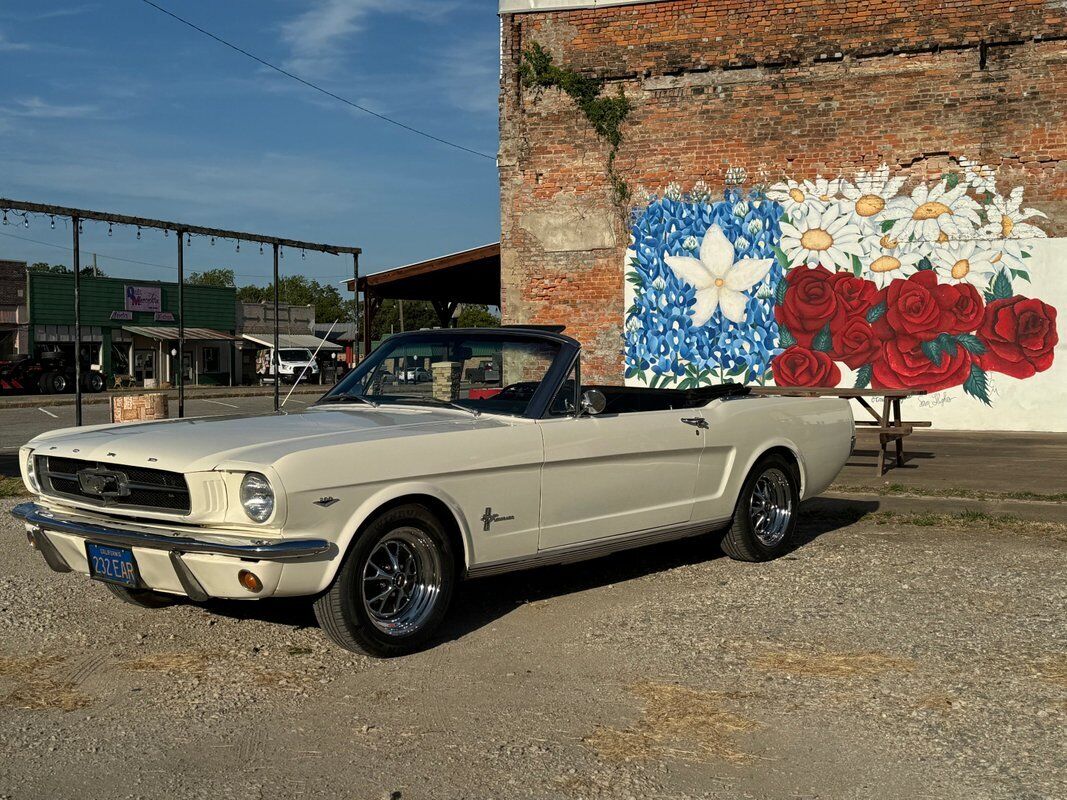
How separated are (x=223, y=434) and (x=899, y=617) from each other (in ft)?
10.9

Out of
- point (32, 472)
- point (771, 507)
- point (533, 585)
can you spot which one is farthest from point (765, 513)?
point (32, 472)

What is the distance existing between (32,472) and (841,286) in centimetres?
1240

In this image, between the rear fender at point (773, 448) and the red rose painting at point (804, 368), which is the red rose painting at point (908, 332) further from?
the rear fender at point (773, 448)

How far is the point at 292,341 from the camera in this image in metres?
61.8

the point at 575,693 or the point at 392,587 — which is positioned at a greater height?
the point at 392,587

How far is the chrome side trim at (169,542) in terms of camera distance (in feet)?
14.8

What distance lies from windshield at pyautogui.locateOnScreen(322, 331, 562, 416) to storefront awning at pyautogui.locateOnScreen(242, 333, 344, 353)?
49.8 metres

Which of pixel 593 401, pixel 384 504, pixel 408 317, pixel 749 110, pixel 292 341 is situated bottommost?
pixel 384 504

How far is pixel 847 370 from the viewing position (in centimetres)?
1588

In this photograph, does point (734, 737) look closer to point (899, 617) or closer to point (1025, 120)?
point (899, 617)

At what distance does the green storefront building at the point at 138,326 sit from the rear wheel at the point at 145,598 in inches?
1673

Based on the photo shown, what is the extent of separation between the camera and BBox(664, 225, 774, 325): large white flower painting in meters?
16.2

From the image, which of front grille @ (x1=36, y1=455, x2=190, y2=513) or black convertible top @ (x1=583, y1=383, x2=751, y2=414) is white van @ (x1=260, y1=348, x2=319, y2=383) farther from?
front grille @ (x1=36, y1=455, x2=190, y2=513)

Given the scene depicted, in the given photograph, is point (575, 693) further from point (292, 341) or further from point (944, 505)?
point (292, 341)
